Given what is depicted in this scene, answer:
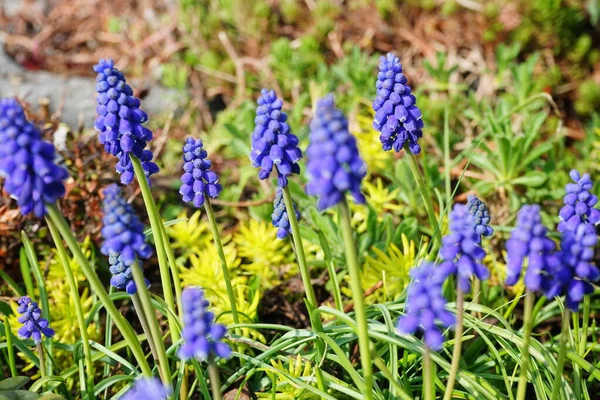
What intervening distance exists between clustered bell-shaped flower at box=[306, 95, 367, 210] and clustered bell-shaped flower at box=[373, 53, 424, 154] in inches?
50.4

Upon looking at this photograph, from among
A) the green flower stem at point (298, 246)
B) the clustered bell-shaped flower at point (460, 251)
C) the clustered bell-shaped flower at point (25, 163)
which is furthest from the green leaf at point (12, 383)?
the clustered bell-shaped flower at point (460, 251)

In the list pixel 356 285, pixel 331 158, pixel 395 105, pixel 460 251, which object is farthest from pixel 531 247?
pixel 395 105

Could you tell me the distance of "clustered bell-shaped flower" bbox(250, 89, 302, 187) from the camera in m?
3.23

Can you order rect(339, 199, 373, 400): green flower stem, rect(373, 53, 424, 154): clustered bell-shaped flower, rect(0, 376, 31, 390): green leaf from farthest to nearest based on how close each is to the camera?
1. rect(373, 53, 424, 154): clustered bell-shaped flower
2. rect(0, 376, 31, 390): green leaf
3. rect(339, 199, 373, 400): green flower stem

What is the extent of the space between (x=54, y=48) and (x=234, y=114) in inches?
144

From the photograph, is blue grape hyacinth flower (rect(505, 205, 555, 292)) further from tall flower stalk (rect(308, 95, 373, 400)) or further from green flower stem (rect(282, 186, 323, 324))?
green flower stem (rect(282, 186, 323, 324))

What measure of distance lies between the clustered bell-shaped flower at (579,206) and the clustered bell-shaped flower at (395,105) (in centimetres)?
92

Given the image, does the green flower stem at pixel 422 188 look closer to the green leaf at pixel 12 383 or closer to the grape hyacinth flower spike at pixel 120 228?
the grape hyacinth flower spike at pixel 120 228

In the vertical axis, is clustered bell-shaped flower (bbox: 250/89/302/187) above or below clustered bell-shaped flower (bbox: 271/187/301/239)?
above

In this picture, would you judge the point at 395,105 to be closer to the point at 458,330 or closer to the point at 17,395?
the point at 458,330

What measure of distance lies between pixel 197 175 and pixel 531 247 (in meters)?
1.76

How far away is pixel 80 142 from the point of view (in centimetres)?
575

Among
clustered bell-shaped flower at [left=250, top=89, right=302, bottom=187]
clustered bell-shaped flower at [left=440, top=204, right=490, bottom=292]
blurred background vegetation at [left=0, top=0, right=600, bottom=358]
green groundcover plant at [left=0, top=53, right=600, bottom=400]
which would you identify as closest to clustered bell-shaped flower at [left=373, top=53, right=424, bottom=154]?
green groundcover plant at [left=0, top=53, right=600, bottom=400]

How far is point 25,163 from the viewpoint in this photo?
2.60m
